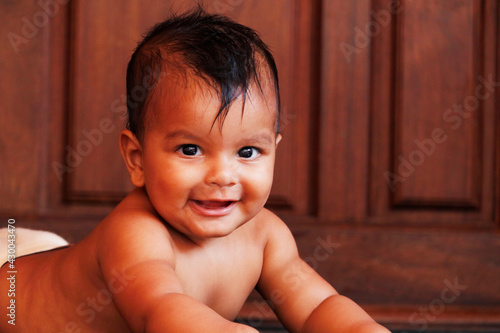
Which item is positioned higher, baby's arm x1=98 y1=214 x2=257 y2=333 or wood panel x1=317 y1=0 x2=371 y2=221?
wood panel x1=317 y1=0 x2=371 y2=221

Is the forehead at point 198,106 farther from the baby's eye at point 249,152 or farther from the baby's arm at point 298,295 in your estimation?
the baby's arm at point 298,295

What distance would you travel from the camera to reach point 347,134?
49.6 inches

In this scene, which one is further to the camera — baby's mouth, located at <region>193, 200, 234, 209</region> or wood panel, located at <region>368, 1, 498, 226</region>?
wood panel, located at <region>368, 1, 498, 226</region>

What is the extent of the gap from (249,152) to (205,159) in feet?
0.18

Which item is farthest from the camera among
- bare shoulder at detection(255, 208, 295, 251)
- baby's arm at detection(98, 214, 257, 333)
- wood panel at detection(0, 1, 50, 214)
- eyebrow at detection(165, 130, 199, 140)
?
wood panel at detection(0, 1, 50, 214)

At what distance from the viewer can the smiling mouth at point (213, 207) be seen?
2.05ft

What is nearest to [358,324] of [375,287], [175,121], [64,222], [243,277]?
[243,277]

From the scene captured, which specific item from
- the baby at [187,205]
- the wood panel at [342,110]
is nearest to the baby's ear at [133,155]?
the baby at [187,205]

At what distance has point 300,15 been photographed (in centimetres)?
127

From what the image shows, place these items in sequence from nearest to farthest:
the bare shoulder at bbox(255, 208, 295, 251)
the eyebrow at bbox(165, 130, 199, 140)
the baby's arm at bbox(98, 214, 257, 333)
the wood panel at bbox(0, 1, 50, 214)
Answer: the baby's arm at bbox(98, 214, 257, 333) → the eyebrow at bbox(165, 130, 199, 140) → the bare shoulder at bbox(255, 208, 295, 251) → the wood panel at bbox(0, 1, 50, 214)

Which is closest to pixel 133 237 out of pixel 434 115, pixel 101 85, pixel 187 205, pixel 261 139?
pixel 187 205

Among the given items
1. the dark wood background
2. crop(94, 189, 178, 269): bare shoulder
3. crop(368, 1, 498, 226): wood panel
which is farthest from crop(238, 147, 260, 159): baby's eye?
crop(368, 1, 498, 226): wood panel

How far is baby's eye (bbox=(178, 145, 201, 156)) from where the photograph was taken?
0.61 meters

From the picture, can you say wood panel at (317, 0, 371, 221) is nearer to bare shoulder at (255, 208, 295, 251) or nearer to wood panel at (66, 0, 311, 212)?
wood panel at (66, 0, 311, 212)
